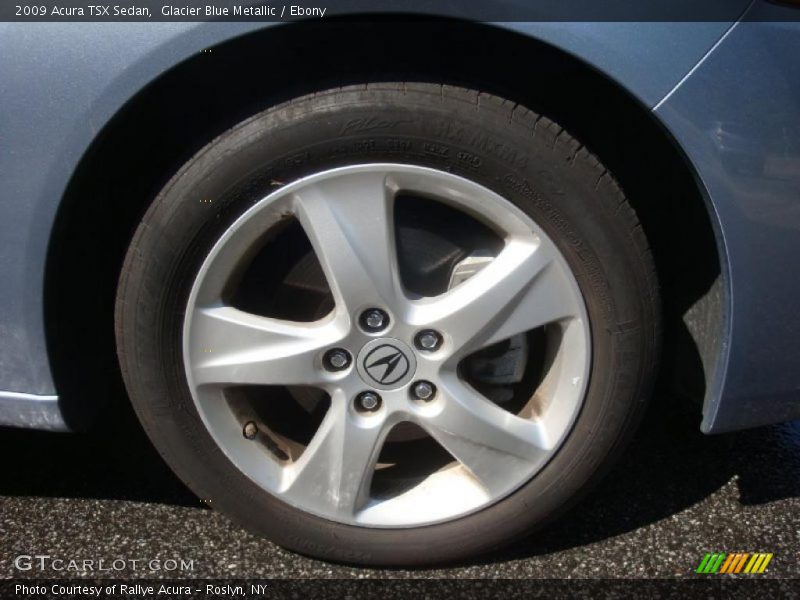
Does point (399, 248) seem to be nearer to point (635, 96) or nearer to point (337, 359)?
point (337, 359)

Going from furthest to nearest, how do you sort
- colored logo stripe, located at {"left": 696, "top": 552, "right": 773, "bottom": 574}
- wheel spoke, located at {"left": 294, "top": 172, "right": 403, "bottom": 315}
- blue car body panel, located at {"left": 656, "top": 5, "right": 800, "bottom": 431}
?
colored logo stripe, located at {"left": 696, "top": 552, "right": 773, "bottom": 574} < wheel spoke, located at {"left": 294, "top": 172, "right": 403, "bottom": 315} < blue car body panel, located at {"left": 656, "top": 5, "right": 800, "bottom": 431}

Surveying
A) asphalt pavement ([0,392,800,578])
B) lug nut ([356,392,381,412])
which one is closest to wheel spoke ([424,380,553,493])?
lug nut ([356,392,381,412])

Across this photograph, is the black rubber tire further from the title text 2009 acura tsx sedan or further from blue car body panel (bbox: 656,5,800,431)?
blue car body panel (bbox: 656,5,800,431)

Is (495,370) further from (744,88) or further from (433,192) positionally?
(744,88)

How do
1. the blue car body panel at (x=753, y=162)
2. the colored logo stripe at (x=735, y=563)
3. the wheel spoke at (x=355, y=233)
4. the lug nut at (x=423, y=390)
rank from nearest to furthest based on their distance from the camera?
1. the blue car body panel at (x=753, y=162)
2. the wheel spoke at (x=355, y=233)
3. the lug nut at (x=423, y=390)
4. the colored logo stripe at (x=735, y=563)

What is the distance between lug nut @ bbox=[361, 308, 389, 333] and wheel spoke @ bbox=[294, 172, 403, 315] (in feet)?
0.08

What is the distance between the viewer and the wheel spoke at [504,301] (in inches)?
65.0

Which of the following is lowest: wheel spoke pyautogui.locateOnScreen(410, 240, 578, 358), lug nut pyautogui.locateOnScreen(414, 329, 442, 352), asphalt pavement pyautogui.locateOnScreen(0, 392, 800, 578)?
asphalt pavement pyautogui.locateOnScreen(0, 392, 800, 578)

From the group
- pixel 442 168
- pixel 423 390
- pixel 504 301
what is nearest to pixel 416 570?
pixel 423 390

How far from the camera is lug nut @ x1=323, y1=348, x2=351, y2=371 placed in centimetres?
170

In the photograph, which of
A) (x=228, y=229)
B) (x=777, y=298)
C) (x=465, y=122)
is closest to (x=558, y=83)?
(x=465, y=122)

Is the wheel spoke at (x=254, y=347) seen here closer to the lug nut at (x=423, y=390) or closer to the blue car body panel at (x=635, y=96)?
the lug nut at (x=423, y=390)

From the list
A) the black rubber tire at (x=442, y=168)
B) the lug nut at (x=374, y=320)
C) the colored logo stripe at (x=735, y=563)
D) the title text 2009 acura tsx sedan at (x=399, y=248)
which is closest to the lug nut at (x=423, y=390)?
the title text 2009 acura tsx sedan at (x=399, y=248)

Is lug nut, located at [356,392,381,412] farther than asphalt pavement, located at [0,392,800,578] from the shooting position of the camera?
No
